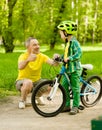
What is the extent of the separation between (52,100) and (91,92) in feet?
2.90

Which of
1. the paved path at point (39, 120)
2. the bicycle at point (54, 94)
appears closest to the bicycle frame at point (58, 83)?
the bicycle at point (54, 94)

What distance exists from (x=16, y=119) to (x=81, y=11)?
31953mm

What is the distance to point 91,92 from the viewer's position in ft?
27.9

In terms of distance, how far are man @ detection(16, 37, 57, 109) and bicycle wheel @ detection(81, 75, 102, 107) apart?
746 millimetres

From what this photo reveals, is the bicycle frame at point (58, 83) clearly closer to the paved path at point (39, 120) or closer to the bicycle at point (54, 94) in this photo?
the bicycle at point (54, 94)

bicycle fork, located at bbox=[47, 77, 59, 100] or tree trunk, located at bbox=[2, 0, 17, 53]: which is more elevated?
bicycle fork, located at bbox=[47, 77, 59, 100]

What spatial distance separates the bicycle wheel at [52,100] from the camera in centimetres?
764

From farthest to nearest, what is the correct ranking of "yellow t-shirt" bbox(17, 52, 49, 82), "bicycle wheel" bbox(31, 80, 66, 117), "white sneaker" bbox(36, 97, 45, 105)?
1. "yellow t-shirt" bbox(17, 52, 49, 82)
2. "white sneaker" bbox(36, 97, 45, 105)
3. "bicycle wheel" bbox(31, 80, 66, 117)

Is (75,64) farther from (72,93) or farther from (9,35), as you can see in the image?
(9,35)

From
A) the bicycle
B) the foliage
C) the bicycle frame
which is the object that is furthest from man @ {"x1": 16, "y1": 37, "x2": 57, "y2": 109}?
the foliage

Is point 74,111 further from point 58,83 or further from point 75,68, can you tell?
point 75,68

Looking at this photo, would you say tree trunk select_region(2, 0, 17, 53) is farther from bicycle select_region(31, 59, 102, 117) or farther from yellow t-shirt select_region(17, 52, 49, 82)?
bicycle select_region(31, 59, 102, 117)

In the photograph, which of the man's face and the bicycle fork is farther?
the man's face

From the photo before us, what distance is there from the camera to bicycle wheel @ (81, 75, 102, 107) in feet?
27.8
